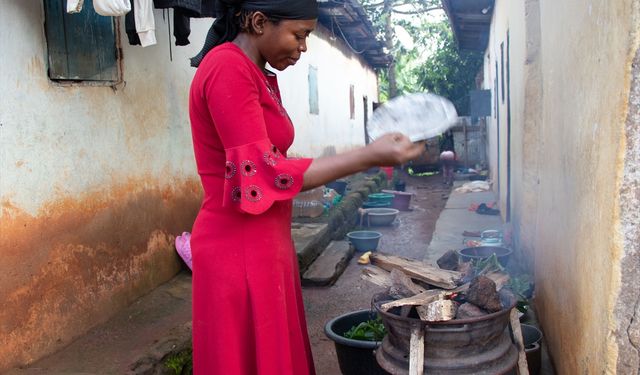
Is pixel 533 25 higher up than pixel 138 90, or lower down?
higher up

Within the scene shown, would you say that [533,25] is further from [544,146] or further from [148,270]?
[148,270]

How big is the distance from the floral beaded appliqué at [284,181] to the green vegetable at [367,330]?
6.50 ft

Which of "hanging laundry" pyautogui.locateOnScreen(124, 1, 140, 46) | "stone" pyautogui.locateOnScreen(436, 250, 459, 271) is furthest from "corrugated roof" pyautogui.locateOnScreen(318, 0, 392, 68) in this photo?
"stone" pyautogui.locateOnScreen(436, 250, 459, 271)

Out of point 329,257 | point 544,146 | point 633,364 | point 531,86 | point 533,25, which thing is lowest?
point 329,257

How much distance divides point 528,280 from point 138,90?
3.40 meters

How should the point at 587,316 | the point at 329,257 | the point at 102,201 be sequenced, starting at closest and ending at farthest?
the point at 587,316 < the point at 102,201 < the point at 329,257

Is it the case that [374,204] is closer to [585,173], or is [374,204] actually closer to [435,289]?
[435,289]

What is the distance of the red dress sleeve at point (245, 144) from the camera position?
70.1 inches

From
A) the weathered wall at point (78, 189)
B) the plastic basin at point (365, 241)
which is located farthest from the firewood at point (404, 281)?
the plastic basin at point (365, 241)

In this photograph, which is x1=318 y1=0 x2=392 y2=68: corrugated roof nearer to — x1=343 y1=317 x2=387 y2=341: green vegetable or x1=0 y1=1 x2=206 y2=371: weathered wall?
x1=0 y1=1 x2=206 y2=371: weathered wall

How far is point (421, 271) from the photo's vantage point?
3.10 m

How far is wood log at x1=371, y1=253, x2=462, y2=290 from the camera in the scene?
118 inches

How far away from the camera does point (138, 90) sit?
16.5 ft

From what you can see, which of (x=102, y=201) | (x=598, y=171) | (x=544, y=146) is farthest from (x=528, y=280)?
(x=102, y=201)
